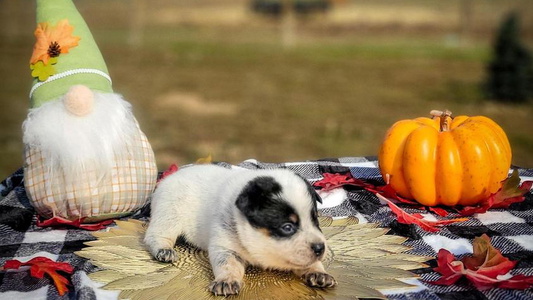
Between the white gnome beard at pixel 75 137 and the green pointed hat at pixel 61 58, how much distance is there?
0.08 meters

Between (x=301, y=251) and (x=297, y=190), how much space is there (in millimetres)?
206

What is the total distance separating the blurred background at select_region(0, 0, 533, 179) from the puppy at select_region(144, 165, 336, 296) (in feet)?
13.7

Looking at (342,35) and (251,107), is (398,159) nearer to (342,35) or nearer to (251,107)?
(251,107)

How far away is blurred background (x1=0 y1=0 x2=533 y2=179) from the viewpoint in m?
7.34

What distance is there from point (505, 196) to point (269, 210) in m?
1.40

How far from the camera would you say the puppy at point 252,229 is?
74.2 inches

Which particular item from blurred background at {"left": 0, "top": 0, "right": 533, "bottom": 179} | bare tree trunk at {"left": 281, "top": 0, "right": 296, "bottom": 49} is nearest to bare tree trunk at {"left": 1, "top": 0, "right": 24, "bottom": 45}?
blurred background at {"left": 0, "top": 0, "right": 533, "bottom": 179}

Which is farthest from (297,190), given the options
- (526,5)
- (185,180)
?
(526,5)

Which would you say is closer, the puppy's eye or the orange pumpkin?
the puppy's eye

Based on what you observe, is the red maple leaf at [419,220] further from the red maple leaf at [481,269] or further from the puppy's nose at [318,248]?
the puppy's nose at [318,248]

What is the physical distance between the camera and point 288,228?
6.21 ft

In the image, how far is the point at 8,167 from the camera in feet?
19.6

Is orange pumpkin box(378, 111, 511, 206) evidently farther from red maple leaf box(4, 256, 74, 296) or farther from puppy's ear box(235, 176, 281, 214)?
red maple leaf box(4, 256, 74, 296)

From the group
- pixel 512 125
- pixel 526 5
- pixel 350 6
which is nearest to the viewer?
pixel 512 125
